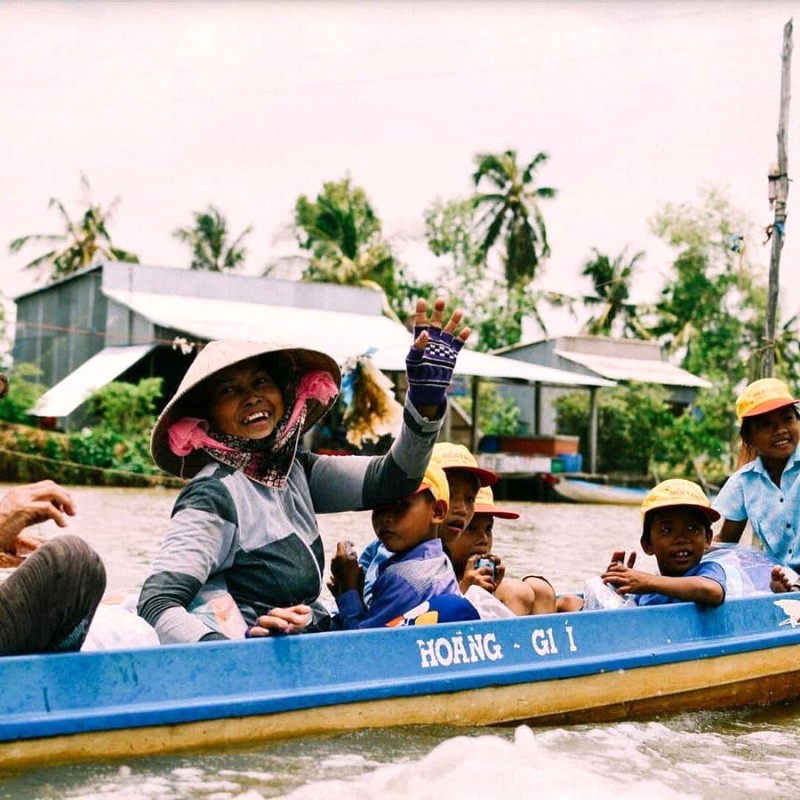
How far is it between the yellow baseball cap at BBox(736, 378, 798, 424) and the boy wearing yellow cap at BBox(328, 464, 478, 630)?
6.86ft

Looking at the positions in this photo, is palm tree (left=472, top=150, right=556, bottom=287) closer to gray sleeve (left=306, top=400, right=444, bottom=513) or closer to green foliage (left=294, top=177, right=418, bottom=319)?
green foliage (left=294, top=177, right=418, bottom=319)

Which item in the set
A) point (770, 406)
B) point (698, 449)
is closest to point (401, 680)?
point (770, 406)

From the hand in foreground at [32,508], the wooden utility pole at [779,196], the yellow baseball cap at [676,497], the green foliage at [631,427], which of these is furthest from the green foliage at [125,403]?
the hand in foreground at [32,508]

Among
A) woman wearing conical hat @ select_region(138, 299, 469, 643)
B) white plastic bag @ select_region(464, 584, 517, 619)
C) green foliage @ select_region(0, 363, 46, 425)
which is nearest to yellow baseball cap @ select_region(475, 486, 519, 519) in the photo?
white plastic bag @ select_region(464, 584, 517, 619)

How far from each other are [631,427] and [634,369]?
9.05ft

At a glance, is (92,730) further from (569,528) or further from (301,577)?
(569,528)

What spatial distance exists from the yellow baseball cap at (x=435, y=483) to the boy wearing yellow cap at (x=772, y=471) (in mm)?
1997

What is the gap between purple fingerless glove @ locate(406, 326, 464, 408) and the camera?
12.5 ft

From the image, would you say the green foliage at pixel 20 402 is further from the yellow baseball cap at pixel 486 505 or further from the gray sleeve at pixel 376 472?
the gray sleeve at pixel 376 472

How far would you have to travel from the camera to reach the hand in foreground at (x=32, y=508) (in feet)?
10.7

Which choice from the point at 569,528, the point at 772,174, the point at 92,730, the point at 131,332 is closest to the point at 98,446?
the point at 131,332

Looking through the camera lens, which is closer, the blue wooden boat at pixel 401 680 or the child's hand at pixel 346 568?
the blue wooden boat at pixel 401 680

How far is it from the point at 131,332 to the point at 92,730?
20.3m

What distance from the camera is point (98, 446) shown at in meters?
20.2
